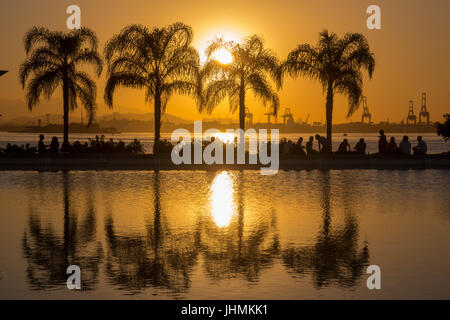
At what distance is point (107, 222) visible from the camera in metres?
14.3

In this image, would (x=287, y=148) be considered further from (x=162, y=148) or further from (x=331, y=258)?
(x=331, y=258)

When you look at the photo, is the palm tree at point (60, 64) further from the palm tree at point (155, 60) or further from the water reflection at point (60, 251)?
the water reflection at point (60, 251)

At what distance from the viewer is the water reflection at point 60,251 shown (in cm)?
882

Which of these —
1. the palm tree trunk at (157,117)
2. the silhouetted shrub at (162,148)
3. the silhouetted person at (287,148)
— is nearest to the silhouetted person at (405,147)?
the silhouetted person at (287,148)

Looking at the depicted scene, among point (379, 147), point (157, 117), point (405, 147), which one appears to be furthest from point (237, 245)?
point (157, 117)

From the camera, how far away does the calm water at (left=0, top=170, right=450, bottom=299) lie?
331 inches

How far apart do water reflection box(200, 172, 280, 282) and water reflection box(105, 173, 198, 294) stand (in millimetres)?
321

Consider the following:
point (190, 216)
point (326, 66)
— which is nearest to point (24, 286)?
point (190, 216)

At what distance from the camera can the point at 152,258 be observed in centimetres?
1033

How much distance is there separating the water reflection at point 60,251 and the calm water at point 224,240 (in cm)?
2

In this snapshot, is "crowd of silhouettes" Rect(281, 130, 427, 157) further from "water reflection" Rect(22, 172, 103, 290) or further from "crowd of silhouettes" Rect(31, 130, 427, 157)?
"water reflection" Rect(22, 172, 103, 290)

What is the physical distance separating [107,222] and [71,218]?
3.83 feet

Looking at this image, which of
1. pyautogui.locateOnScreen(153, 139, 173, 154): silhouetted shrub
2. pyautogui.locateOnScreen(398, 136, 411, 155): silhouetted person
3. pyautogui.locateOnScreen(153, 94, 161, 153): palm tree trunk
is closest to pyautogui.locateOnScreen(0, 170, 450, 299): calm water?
pyautogui.locateOnScreen(398, 136, 411, 155): silhouetted person

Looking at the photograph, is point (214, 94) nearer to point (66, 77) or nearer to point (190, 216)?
point (66, 77)
